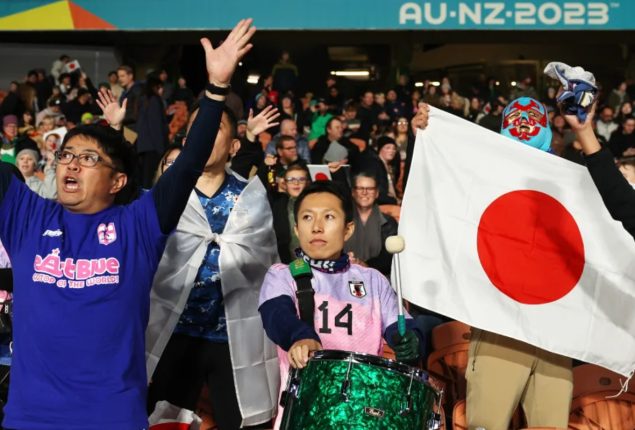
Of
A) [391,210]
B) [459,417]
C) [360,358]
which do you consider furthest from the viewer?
[391,210]

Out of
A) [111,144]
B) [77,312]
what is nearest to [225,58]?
[111,144]

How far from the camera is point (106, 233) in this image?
3.62 metres

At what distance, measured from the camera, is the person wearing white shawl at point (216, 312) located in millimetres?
4922

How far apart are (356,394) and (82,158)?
1.30 m

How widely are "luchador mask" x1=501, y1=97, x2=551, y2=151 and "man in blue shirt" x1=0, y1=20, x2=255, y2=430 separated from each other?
6.99ft

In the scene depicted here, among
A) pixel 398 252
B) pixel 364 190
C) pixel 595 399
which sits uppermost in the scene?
pixel 364 190

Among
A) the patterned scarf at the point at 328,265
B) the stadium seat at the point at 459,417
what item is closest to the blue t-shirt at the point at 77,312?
the patterned scarf at the point at 328,265

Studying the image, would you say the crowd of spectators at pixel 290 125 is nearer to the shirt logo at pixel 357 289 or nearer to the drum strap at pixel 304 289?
the shirt logo at pixel 357 289

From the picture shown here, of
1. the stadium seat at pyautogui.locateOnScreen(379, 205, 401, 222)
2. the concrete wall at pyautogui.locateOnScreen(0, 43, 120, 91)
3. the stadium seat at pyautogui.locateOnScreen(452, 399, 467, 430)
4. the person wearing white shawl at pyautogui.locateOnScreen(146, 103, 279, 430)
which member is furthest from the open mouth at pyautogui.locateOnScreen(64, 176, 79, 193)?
the concrete wall at pyautogui.locateOnScreen(0, 43, 120, 91)

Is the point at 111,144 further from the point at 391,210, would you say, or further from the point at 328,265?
the point at 391,210

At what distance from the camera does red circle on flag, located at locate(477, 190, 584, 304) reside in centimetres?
512

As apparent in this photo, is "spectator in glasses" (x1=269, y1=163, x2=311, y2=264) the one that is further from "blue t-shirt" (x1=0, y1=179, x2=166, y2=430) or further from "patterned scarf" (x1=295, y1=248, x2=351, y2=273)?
"blue t-shirt" (x1=0, y1=179, x2=166, y2=430)

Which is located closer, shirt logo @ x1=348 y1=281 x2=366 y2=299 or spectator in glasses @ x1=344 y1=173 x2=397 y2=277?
shirt logo @ x1=348 y1=281 x2=366 y2=299

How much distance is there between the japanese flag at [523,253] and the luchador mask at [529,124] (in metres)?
0.17
